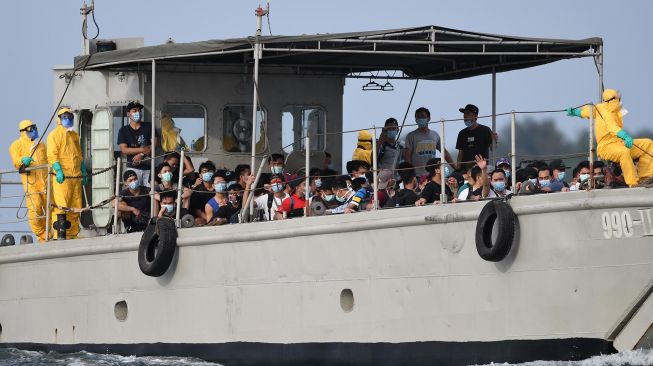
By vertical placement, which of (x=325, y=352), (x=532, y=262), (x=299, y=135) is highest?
(x=299, y=135)

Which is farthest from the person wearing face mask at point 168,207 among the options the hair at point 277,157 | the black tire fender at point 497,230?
the black tire fender at point 497,230

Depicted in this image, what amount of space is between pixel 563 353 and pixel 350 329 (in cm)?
280

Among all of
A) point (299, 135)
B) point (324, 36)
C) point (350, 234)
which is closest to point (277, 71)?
point (299, 135)

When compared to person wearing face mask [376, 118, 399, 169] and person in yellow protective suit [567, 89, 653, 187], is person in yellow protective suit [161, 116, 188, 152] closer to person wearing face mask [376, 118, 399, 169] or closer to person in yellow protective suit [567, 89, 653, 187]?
person wearing face mask [376, 118, 399, 169]

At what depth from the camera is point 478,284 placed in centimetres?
1566

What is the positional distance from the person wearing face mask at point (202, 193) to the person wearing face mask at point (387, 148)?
2337 mm

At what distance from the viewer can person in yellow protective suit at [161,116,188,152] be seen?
66.2 ft

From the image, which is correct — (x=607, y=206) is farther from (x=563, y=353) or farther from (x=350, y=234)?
(x=350, y=234)

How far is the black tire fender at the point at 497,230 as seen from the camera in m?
15.3

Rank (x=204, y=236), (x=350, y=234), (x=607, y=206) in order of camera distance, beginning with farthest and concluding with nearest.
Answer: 1. (x=204, y=236)
2. (x=350, y=234)
3. (x=607, y=206)

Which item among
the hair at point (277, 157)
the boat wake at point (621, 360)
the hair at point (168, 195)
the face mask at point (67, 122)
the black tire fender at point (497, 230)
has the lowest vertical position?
the boat wake at point (621, 360)

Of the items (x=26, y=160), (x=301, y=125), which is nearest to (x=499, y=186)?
(x=301, y=125)

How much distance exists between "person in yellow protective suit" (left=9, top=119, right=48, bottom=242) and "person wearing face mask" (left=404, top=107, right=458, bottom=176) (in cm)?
517

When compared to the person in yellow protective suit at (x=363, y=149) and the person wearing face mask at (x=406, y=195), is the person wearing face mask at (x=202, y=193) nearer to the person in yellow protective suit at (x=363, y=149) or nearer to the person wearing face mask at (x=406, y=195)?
the person in yellow protective suit at (x=363, y=149)
